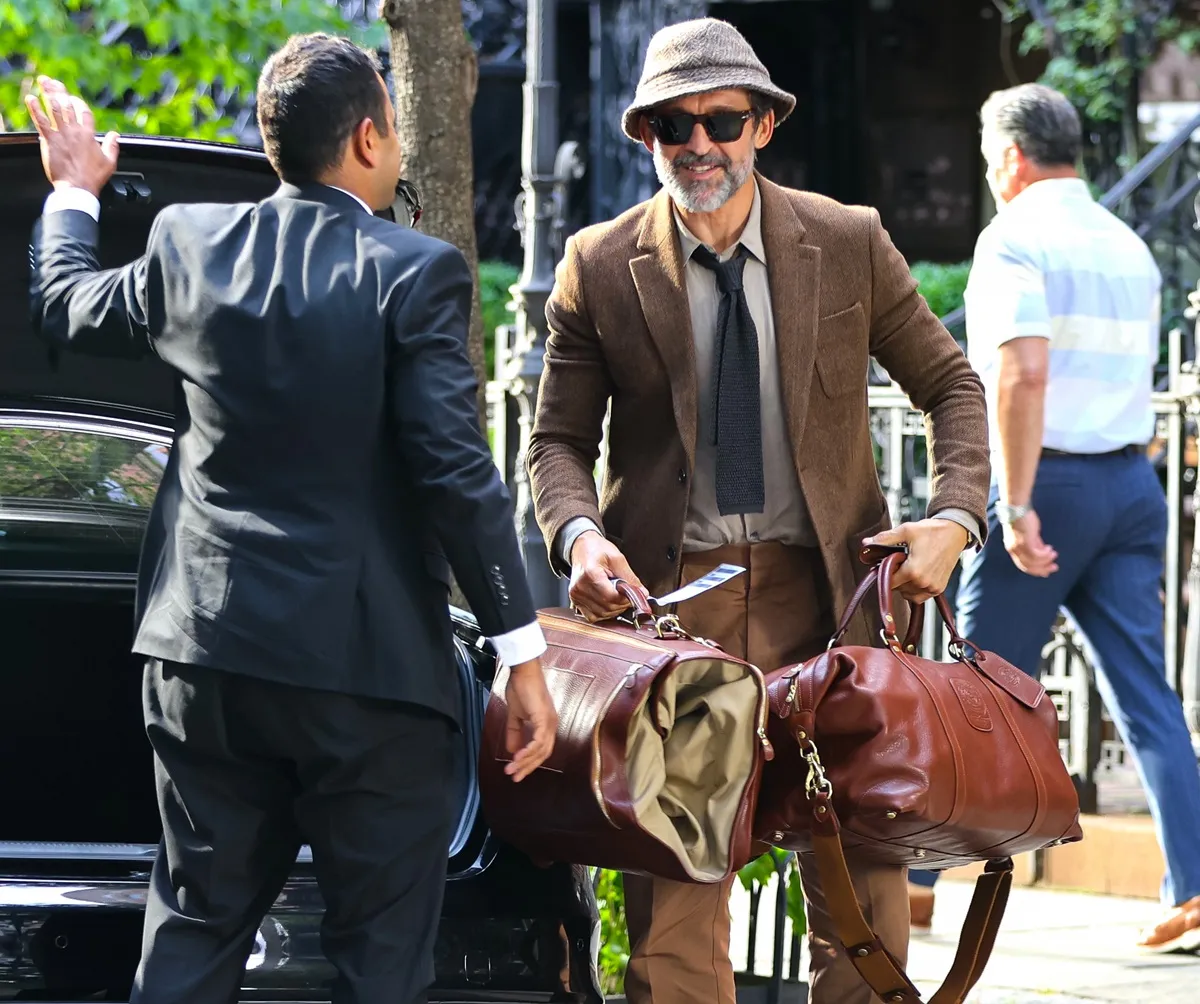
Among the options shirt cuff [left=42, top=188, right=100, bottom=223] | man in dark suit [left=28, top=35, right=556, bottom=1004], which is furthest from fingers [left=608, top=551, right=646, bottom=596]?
shirt cuff [left=42, top=188, right=100, bottom=223]

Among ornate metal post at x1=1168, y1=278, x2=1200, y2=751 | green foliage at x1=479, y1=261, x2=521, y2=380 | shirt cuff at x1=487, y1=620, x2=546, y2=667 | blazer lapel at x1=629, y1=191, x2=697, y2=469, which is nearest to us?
shirt cuff at x1=487, y1=620, x2=546, y2=667

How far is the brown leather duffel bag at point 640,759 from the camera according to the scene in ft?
10.3

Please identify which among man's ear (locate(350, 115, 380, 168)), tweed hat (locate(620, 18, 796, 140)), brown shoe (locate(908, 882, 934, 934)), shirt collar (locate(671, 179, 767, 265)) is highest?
tweed hat (locate(620, 18, 796, 140))

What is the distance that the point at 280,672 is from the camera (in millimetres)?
2842

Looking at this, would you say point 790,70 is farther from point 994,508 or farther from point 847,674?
point 847,674

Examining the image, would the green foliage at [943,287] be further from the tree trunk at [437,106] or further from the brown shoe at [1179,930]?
the brown shoe at [1179,930]

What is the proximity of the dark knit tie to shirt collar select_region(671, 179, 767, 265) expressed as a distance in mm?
88

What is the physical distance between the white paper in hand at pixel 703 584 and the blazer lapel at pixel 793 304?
32cm

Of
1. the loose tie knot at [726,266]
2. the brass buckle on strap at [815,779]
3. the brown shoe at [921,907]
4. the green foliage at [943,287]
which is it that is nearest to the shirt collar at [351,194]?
the loose tie knot at [726,266]

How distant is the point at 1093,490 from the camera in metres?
5.33

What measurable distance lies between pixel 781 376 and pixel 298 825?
4.16 feet

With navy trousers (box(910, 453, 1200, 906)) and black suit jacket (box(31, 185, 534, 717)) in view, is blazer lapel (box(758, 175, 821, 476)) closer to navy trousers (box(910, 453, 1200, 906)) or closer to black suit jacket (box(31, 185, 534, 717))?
black suit jacket (box(31, 185, 534, 717))

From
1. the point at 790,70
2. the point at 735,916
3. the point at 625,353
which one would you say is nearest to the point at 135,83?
the point at 735,916

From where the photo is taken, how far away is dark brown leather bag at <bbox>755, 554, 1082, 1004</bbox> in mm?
3295
